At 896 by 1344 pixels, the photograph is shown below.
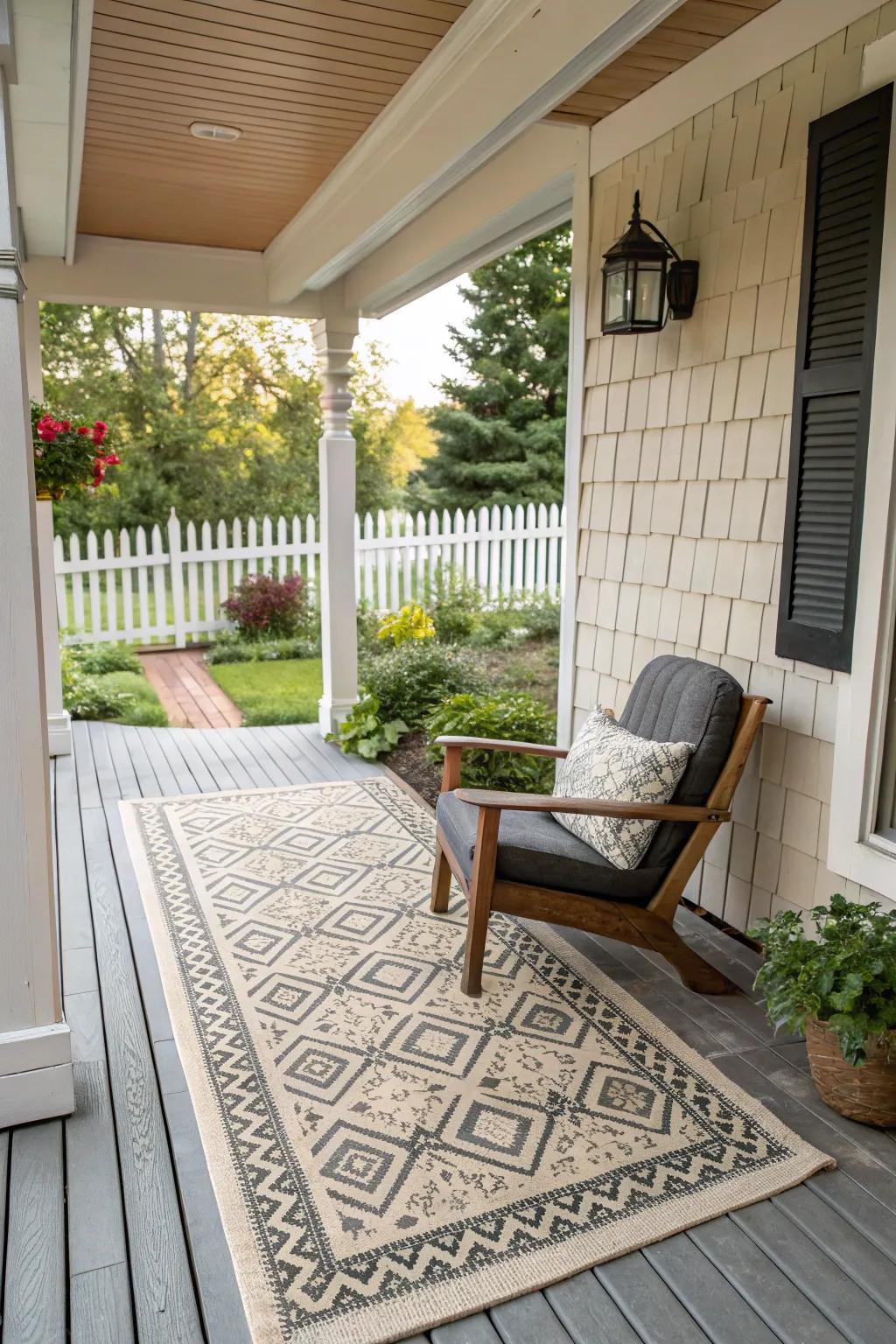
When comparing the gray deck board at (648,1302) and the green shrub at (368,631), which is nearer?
the gray deck board at (648,1302)

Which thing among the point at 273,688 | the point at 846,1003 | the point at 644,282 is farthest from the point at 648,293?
the point at 273,688

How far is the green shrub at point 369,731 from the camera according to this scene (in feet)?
19.2

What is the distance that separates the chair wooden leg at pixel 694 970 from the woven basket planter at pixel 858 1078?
557 millimetres

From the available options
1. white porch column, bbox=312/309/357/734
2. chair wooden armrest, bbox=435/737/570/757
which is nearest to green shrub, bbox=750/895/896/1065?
chair wooden armrest, bbox=435/737/570/757

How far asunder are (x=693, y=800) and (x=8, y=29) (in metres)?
2.60

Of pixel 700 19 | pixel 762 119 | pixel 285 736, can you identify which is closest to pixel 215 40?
pixel 700 19

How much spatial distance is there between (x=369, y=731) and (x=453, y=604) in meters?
3.56

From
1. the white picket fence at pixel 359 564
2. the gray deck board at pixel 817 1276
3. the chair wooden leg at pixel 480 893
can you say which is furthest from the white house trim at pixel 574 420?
the white picket fence at pixel 359 564

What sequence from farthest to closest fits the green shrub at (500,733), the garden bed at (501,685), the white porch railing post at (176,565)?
the white porch railing post at (176,565), the garden bed at (501,685), the green shrub at (500,733)

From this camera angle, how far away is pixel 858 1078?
95.3 inches

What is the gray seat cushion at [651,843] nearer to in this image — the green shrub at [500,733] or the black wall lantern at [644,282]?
the black wall lantern at [644,282]

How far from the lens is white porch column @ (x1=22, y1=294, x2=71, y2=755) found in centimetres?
527

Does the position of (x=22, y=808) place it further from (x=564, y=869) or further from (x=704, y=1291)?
(x=704, y=1291)

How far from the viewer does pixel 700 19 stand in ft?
9.98
